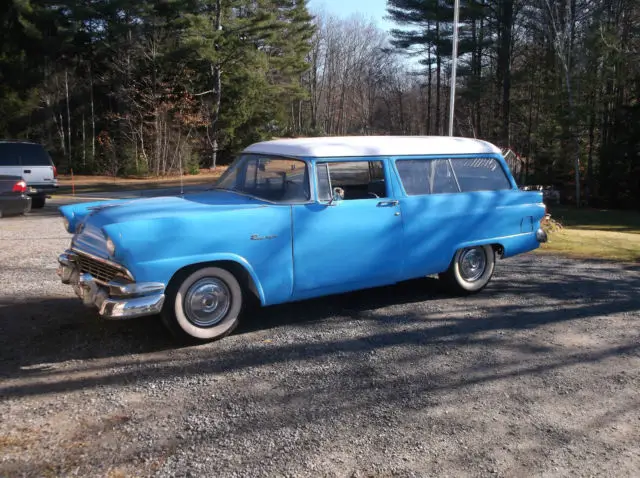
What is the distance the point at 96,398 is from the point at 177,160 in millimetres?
32228

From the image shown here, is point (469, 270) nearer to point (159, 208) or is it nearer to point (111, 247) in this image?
point (159, 208)

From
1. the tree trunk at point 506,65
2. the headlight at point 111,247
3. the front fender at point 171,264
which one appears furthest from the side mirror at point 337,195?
the tree trunk at point 506,65

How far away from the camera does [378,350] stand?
5.04 m

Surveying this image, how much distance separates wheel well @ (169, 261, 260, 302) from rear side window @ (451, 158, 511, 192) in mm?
2934

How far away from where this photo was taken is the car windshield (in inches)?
217

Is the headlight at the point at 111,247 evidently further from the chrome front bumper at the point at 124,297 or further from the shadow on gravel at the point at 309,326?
the shadow on gravel at the point at 309,326

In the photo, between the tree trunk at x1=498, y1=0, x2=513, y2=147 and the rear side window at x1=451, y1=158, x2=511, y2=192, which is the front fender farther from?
the tree trunk at x1=498, y1=0, x2=513, y2=147

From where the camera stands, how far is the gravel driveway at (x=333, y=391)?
10.8ft

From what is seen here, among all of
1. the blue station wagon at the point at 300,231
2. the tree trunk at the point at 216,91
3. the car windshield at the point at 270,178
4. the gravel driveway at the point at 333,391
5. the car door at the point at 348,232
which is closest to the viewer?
the gravel driveway at the point at 333,391

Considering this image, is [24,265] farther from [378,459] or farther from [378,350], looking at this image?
[378,459]

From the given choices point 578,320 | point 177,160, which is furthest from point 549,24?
point 578,320

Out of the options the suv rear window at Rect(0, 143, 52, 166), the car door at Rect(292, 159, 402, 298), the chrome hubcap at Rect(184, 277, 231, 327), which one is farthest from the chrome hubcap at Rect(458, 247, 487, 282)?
the suv rear window at Rect(0, 143, 52, 166)

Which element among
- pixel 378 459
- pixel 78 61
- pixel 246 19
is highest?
pixel 246 19

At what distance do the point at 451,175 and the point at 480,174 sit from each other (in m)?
0.54
